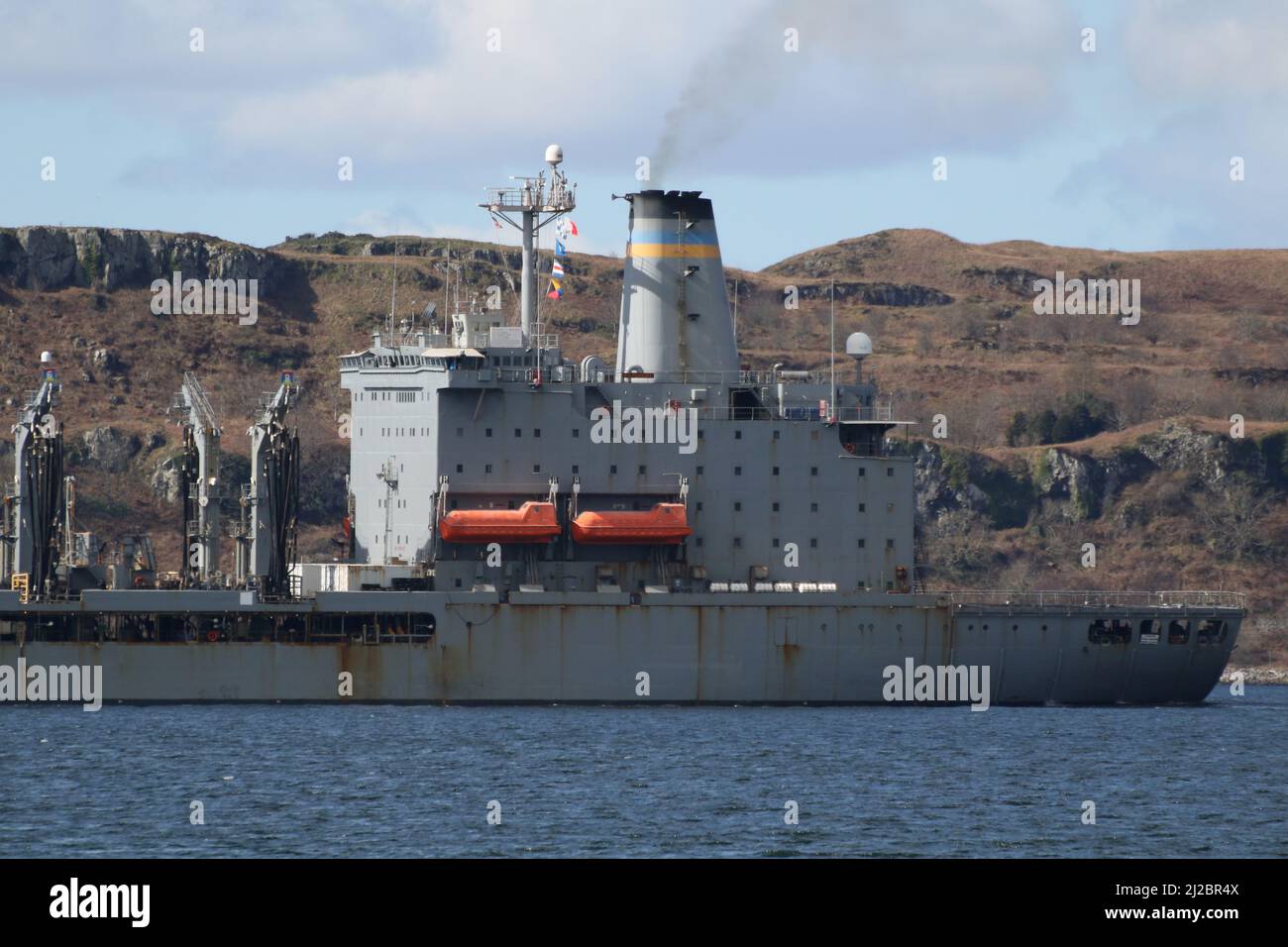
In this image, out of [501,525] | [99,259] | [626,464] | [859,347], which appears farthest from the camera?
[99,259]

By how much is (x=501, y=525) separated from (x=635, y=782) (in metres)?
12.6

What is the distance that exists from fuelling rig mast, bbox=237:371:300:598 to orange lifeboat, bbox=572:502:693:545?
23.4ft

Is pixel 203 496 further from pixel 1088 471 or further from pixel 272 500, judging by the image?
pixel 1088 471

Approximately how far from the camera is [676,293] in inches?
2066

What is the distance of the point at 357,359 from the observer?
52031 mm

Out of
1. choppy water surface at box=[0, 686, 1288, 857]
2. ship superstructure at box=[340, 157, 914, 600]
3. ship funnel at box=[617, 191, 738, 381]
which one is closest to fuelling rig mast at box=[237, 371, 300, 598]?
ship superstructure at box=[340, 157, 914, 600]

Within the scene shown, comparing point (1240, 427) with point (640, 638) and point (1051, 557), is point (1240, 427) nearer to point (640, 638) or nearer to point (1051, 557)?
point (1051, 557)

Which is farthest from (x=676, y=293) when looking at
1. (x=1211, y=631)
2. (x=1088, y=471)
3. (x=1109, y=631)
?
(x=1088, y=471)

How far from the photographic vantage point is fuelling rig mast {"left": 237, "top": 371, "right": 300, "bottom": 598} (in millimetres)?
49188

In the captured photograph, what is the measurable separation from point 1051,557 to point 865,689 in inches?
1864

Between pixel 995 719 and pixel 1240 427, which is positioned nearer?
pixel 995 719
